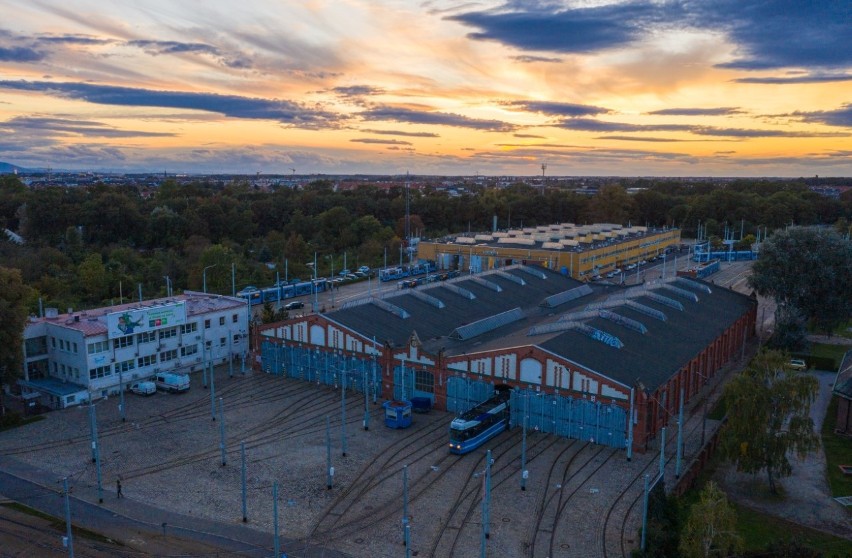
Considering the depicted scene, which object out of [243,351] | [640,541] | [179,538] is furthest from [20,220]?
[640,541]

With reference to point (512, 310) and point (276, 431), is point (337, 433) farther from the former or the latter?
point (512, 310)

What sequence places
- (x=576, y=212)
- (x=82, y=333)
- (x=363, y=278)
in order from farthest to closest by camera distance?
1. (x=576, y=212)
2. (x=363, y=278)
3. (x=82, y=333)

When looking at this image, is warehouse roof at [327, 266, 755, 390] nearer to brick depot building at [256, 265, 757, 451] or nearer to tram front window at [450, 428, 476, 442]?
brick depot building at [256, 265, 757, 451]

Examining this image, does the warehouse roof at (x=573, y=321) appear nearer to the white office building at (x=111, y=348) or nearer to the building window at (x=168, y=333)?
the white office building at (x=111, y=348)

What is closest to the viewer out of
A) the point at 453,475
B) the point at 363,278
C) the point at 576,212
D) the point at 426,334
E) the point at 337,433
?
the point at 453,475

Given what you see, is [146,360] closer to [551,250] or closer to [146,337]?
[146,337]

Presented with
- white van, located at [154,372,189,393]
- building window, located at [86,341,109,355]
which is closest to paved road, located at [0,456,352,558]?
building window, located at [86,341,109,355]
